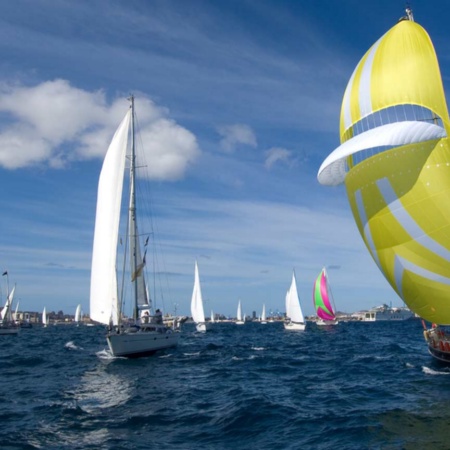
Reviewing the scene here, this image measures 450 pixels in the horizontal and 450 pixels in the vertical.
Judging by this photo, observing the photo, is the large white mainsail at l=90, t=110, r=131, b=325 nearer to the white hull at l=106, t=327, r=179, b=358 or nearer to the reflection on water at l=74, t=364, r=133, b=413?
the white hull at l=106, t=327, r=179, b=358

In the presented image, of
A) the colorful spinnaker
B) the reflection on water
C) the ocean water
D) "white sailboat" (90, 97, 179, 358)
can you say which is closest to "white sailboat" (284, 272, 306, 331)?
"white sailboat" (90, 97, 179, 358)

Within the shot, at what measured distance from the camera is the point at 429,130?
598 inches

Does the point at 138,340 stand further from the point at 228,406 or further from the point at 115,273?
the point at 228,406

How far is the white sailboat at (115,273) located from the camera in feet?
103

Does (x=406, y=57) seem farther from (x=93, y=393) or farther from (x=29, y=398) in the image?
(x=29, y=398)

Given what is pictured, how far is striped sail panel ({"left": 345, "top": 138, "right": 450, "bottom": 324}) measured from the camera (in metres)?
15.7

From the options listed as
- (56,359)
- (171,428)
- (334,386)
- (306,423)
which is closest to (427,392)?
(334,386)

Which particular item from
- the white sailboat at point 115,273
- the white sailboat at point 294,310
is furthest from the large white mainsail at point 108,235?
the white sailboat at point 294,310

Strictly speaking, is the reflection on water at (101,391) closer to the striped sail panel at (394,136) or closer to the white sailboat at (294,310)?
the striped sail panel at (394,136)

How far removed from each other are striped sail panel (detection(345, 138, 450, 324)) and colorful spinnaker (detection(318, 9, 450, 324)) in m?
0.03

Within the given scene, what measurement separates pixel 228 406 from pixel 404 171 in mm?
9539

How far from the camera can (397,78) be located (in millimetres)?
16703

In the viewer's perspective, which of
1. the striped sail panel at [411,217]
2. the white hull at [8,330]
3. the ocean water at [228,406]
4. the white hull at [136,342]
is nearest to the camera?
the ocean water at [228,406]

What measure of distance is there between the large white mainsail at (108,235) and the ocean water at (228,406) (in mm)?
3906
